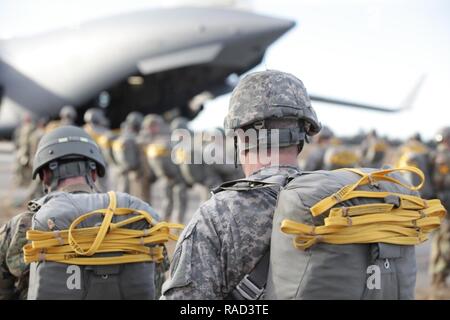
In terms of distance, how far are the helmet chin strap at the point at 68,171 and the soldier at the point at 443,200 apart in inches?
188

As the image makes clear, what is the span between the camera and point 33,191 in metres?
10.6

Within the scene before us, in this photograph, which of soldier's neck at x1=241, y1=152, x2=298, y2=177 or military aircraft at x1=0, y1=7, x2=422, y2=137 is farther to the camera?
military aircraft at x1=0, y1=7, x2=422, y2=137

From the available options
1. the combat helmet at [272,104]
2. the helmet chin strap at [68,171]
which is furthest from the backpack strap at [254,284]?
the helmet chin strap at [68,171]

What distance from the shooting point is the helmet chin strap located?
10.0 feet

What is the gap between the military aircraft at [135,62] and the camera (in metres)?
14.6

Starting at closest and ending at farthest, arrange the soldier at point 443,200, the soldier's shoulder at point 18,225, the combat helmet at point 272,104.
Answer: the combat helmet at point 272,104
the soldier's shoulder at point 18,225
the soldier at point 443,200

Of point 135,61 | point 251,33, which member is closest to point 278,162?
point 251,33

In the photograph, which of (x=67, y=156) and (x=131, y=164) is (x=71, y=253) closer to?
(x=67, y=156)

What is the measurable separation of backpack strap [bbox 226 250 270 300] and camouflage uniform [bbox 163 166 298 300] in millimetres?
16

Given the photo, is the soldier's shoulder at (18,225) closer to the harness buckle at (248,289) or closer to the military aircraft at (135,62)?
the harness buckle at (248,289)

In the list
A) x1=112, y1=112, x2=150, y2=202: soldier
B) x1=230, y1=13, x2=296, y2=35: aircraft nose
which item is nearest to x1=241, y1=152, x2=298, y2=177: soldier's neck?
x1=112, y1=112, x2=150, y2=202: soldier

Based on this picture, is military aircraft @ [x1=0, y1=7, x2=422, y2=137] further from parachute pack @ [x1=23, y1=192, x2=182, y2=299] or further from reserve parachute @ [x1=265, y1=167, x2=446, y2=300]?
reserve parachute @ [x1=265, y1=167, x2=446, y2=300]
